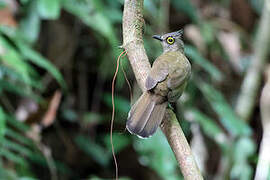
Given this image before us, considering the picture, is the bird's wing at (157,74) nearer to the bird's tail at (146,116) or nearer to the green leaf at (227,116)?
the bird's tail at (146,116)

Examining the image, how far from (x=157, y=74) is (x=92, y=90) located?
96.6 inches

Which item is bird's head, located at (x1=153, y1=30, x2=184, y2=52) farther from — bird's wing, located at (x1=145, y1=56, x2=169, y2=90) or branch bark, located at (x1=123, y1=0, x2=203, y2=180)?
branch bark, located at (x1=123, y1=0, x2=203, y2=180)

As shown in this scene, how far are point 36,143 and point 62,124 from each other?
49.5 inches

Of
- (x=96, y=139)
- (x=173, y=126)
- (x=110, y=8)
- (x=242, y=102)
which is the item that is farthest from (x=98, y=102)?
(x=173, y=126)

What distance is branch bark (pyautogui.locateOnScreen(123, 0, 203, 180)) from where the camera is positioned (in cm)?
148

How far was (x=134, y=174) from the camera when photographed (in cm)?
447

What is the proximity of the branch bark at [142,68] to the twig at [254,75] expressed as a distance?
2.30 metres

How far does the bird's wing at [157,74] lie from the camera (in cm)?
188

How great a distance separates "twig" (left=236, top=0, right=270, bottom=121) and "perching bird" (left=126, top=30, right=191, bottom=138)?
168 cm

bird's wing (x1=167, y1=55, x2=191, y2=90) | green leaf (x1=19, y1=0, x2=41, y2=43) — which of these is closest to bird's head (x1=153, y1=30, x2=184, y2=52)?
bird's wing (x1=167, y1=55, x2=191, y2=90)

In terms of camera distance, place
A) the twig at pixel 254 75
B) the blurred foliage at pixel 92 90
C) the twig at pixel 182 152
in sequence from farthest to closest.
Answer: the twig at pixel 254 75 → the blurred foliage at pixel 92 90 → the twig at pixel 182 152

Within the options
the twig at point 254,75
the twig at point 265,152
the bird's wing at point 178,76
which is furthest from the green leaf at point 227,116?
the bird's wing at point 178,76

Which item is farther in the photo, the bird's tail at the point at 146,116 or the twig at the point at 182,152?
the bird's tail at the point at 146,116

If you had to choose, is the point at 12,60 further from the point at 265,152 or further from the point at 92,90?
the point at 92,90
